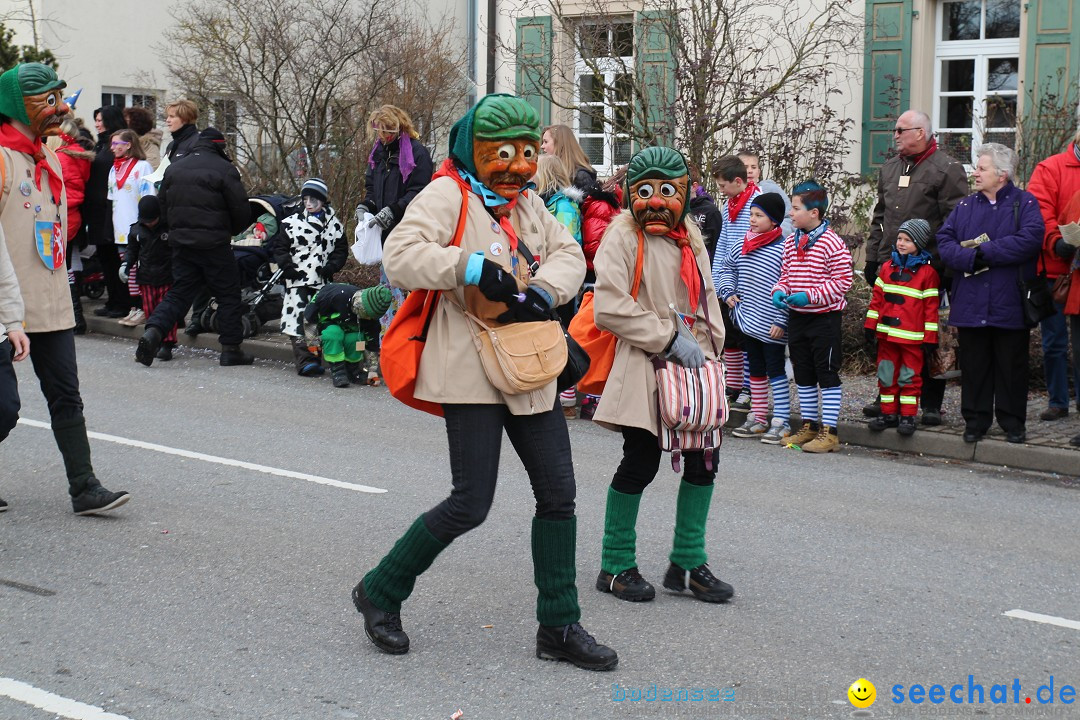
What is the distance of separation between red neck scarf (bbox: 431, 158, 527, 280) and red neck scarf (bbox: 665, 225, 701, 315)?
0.94 metres

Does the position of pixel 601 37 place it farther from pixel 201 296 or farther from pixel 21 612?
pixel 21 612

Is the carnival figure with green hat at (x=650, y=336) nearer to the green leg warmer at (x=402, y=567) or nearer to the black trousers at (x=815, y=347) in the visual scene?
the green leg warmer at (x=402, y=567)

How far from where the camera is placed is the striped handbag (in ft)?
17.7

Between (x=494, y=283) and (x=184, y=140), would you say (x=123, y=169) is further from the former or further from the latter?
(x=494, y=283)

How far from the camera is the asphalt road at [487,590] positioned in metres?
4.56

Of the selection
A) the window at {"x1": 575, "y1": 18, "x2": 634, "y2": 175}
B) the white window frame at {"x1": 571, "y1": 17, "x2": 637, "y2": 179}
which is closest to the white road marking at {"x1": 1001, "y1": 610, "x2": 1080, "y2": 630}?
the window at {"x1": 575, "y1": 18, "x2": 634, "y2": 175}

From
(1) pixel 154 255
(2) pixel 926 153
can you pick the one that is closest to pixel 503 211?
(2) pixel 926 153

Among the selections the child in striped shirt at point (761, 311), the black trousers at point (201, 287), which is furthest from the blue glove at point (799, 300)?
the black trousers at point (201, 287)

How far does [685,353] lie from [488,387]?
3.60ft

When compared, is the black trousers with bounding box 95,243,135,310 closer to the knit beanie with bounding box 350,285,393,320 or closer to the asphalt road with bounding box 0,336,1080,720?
the knit beanie with bounding box 350,285,393,320

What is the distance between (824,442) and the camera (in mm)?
9172

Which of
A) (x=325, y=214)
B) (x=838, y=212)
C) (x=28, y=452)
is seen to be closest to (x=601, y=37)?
(x=838, y=212)

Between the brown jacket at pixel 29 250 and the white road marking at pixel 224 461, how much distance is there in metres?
1.35

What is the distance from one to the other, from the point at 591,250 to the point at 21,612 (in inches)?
215
